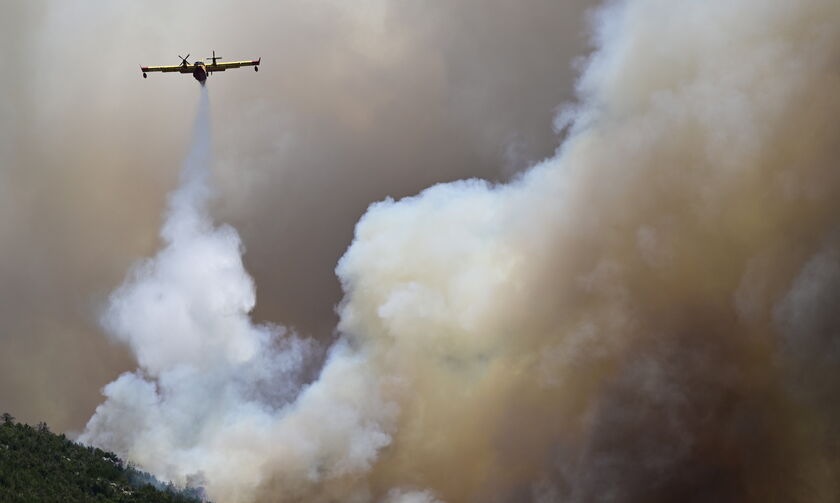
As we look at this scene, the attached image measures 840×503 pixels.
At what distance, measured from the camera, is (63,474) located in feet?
511

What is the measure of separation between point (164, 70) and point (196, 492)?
6253 centimetres

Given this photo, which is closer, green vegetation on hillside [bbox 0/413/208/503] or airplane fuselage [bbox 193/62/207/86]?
green vegetation on hillside [bbox 0/413/208/503]

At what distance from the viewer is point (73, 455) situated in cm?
16762

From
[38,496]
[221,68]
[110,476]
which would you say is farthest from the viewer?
[110,476]

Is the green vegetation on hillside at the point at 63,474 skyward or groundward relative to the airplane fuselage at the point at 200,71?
groundward

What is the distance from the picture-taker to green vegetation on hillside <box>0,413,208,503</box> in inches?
5679

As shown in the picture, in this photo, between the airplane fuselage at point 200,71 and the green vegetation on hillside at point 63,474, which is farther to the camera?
the airplane fuselage at point 200,71

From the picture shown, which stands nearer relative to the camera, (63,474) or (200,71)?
(200,71)

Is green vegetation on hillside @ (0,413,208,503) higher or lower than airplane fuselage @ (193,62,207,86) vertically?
lower

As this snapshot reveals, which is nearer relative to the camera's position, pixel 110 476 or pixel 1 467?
pixel 1 467

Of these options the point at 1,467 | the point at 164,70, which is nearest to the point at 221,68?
the point at 164,70

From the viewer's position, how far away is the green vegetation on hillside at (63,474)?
144250mm

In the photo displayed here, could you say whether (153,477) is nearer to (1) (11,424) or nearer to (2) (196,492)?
(2) (196,492)

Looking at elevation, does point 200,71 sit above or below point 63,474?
above
